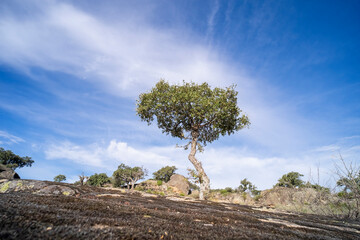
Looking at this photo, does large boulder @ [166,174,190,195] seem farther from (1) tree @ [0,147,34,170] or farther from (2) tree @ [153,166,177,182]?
(1) tree @ [0,147,34,170]

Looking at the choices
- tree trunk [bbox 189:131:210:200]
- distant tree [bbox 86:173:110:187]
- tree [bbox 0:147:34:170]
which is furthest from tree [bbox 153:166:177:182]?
tree [bbox 0:147:34:170]

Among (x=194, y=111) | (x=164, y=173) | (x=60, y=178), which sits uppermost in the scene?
(x=194, y=111)

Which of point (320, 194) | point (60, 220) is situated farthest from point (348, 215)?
point (60, 220)

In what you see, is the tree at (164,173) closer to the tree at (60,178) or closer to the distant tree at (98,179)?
the distant tree at (98,179)

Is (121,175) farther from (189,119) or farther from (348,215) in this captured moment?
(348,215)

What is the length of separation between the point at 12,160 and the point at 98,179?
3568cm

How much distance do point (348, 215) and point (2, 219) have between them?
2017 centimetres

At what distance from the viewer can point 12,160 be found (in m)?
67.5

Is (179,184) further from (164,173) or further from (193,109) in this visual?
(193,109)

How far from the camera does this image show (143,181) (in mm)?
54500

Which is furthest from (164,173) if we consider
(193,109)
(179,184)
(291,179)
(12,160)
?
(12,160)

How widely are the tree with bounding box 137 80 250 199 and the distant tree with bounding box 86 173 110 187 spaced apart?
4186 centimetres

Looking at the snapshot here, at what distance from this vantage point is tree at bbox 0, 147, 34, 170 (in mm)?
62159

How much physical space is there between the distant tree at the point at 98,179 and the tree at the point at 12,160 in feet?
85.1
